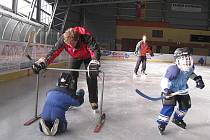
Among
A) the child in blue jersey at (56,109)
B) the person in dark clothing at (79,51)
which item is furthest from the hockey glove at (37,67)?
the child in blue jersey at (56,109)

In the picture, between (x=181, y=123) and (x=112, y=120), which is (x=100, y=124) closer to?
(x=112, y=120)

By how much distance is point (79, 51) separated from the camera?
4367 millimetres

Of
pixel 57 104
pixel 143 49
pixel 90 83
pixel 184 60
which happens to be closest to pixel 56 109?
pixel 57 104

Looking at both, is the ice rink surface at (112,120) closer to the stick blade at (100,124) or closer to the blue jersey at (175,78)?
the stick blade at (100,124)

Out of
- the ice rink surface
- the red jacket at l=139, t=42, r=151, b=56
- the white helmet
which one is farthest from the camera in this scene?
the red jacket at l=139, t=42, r=151, b=56

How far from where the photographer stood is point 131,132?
3793 mm

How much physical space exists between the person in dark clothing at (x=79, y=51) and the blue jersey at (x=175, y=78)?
0.75 meters

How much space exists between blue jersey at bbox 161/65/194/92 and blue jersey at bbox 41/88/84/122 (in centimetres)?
103

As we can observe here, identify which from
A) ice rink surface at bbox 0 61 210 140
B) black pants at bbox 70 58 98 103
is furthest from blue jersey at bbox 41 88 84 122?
black pants at bbox 70 58 98 103

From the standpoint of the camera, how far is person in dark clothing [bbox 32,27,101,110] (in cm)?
370

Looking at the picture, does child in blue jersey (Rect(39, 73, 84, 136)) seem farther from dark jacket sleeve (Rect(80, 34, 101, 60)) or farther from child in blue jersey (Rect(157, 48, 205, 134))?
child in blue jersey (Rect(157, 48, 205, 134))

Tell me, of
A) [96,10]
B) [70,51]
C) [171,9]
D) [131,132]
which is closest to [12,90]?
[70,51]

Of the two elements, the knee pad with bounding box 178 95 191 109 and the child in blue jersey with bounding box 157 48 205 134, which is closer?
the child in blue jersey with bounding box 157 48 205 134

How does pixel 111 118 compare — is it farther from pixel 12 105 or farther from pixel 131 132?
pixel 12 105
